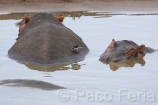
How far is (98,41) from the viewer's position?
9945 mm

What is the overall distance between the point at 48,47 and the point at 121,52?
1.29 metres

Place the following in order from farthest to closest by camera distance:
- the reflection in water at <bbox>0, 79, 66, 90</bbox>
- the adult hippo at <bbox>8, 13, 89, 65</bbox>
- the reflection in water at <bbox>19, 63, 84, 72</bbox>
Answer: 1. the adult hippo at <bbox>8, 13, 89, 65</bbox>
2. the reflection in water at <bbox>19, 63, 84, 72</bbox>
3. the reflection in water at <bbox>0, 79, 66, 90</bbox>

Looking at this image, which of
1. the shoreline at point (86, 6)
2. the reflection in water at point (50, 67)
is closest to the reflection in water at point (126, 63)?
the reflection in water at point (50, 67)

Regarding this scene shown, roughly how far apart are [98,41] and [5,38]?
1866 mm

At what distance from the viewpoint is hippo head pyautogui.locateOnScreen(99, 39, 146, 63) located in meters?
8.36

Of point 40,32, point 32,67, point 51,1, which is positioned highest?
point 51,1

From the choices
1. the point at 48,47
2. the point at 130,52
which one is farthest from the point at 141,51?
the point at 48,47

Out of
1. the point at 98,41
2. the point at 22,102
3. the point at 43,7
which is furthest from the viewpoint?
the point at 43,7

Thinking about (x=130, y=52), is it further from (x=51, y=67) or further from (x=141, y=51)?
(x=51, y=67)

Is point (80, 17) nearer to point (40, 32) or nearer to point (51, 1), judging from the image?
point (51, 1)

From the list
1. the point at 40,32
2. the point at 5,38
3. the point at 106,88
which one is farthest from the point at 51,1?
the point at 106,88

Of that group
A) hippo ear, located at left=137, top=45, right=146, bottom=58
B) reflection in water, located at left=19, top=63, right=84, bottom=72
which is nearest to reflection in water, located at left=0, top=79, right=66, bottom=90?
reflection in water, located at left=19, top=63, right=84, bottom=72

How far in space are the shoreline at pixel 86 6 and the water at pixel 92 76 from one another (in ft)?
12.6

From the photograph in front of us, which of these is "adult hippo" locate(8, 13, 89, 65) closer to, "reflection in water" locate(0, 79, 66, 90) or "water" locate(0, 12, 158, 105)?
Answer: "water" locate(0, 12, 158, 105)
